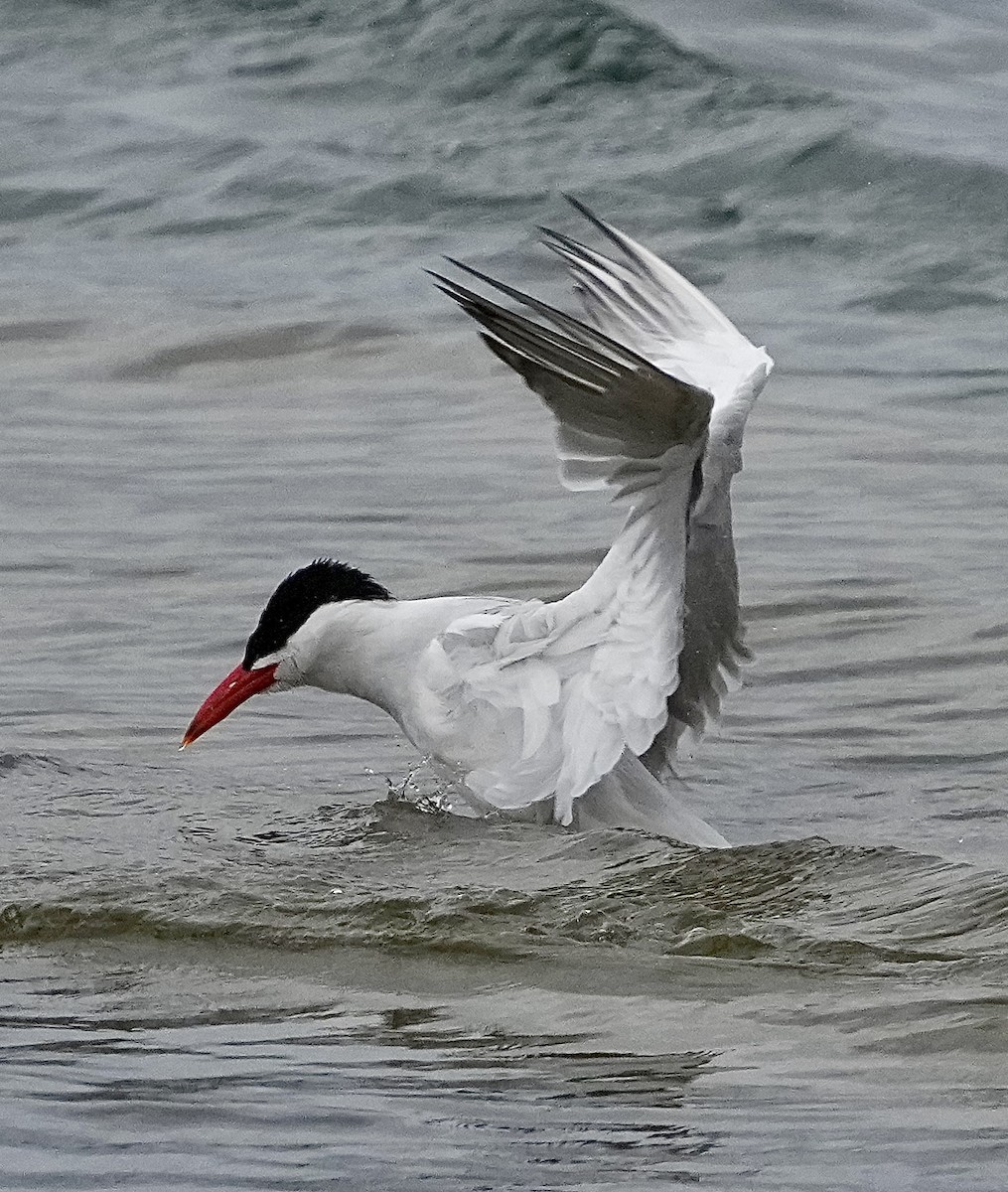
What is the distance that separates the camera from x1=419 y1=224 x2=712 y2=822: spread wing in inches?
197

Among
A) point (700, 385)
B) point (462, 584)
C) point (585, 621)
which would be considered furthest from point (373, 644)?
point (462, 584)

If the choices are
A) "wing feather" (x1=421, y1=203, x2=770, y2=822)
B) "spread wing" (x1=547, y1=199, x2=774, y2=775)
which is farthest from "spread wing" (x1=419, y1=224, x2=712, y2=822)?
"spread wing" (x1=547, y1=199, x2=774, y2=775)

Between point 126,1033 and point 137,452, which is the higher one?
point 137,452

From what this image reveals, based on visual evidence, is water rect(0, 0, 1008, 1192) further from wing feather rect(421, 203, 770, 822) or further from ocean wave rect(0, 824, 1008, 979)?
wing feather rect(421, 203, 770, 822)

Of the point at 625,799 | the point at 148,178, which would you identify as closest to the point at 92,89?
the point at 148,178

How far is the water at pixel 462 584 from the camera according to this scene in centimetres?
378

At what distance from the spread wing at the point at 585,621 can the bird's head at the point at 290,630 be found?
1.32 ft

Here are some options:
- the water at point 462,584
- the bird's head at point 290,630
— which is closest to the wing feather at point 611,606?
the water at point 462,584

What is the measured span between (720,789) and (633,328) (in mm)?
1285

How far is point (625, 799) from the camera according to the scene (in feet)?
18.8

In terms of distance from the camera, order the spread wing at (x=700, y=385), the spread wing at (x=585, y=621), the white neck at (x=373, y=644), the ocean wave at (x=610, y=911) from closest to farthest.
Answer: the ocean wave at (x=610, y=911) → the spread wing at (x=585, y=621) → the spread wing at (x=700, y=385) → the white neck at (x=373, y=644)

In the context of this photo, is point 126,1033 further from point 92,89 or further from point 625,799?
point 92,89

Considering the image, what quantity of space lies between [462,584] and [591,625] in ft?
7.60

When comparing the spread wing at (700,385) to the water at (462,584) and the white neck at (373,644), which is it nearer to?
the water at (462,584)
